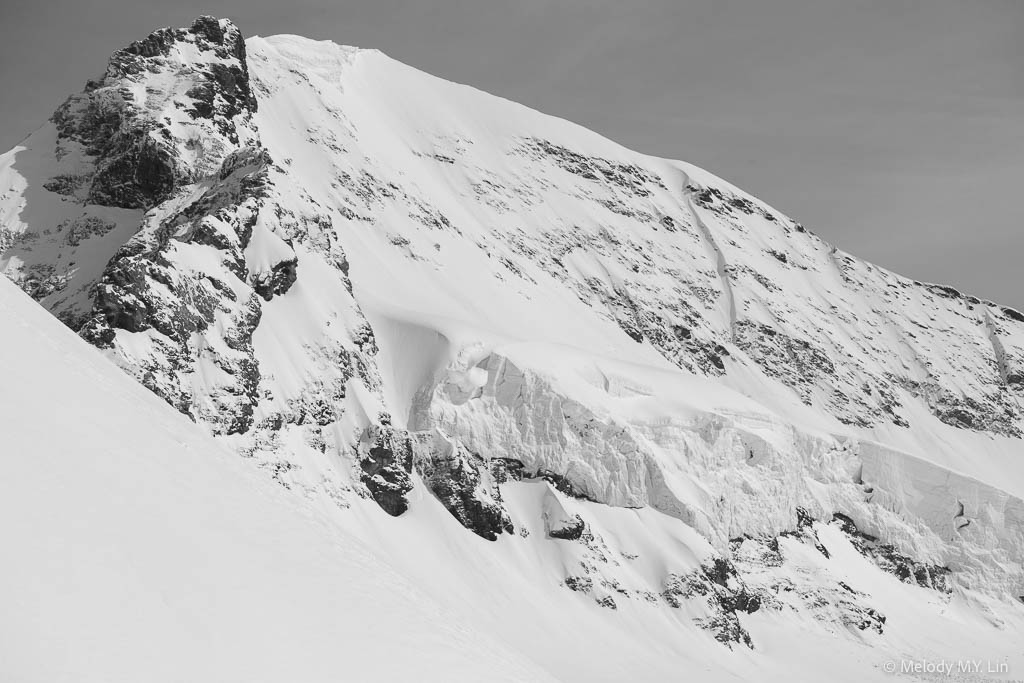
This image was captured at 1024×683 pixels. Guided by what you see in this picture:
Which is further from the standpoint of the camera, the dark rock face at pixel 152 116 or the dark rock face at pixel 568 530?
the dark rock face at pixel 152 116

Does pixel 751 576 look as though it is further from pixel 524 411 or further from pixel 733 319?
pixel 733 319

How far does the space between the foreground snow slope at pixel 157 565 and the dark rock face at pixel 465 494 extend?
54.3m

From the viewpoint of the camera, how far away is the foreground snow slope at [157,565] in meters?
8.66

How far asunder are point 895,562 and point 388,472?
54.9 meters

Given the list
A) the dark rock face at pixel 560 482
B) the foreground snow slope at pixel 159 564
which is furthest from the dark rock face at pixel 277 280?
the foreground snow slope at pixel 159 564

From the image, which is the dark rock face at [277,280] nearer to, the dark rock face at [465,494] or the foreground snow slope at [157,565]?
the dark rock face at [465,494]

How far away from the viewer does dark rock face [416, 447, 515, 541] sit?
68.8 m

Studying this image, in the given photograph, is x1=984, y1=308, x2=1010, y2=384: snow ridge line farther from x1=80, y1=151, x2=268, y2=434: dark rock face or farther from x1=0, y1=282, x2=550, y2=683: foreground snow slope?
x1=0, y1=282, x2=550, y2=683: foreground snow slope

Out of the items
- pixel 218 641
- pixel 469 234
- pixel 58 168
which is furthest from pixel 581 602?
pixel 218 641

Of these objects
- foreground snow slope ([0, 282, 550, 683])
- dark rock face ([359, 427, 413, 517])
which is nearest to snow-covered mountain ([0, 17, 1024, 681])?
dark rock face ([359, 427, 413, 517])

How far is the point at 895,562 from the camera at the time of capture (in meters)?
91.7

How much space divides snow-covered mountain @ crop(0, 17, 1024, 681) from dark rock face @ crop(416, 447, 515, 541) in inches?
6.8

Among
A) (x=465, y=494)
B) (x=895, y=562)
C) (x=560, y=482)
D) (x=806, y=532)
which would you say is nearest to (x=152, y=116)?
(x=465, y=494)

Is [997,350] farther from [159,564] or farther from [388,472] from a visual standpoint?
[159,564]
